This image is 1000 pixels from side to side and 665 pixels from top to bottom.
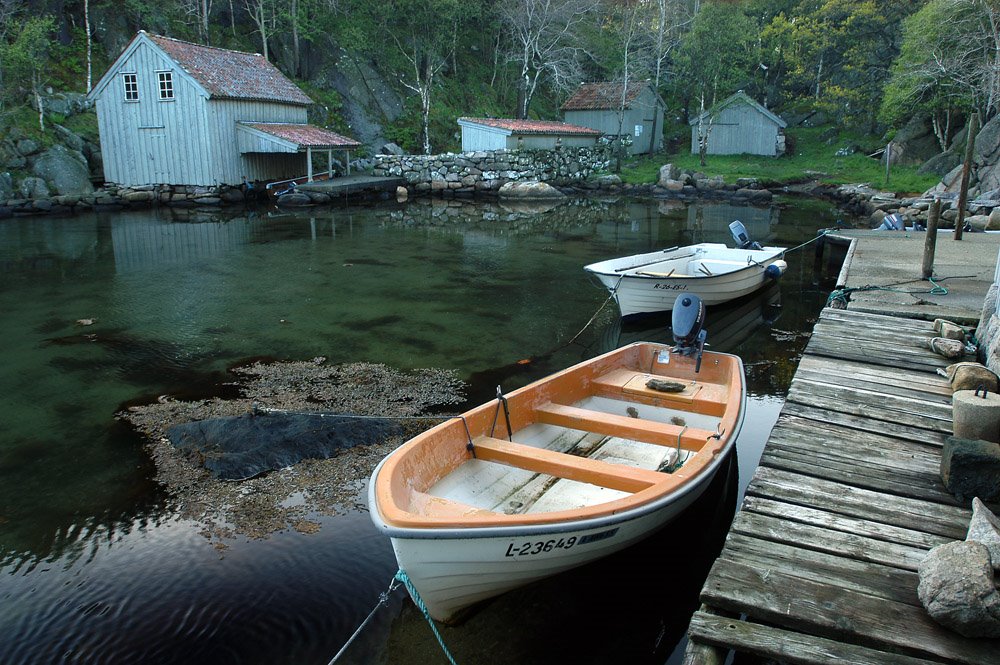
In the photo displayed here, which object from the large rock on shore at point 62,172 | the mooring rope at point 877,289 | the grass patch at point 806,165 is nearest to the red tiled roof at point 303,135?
the large rock on shore at point 62,172

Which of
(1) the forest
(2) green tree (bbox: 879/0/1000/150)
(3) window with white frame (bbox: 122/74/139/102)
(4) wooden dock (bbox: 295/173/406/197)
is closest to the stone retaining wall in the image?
(4) wooden dock (bbox: 295/173/406/197)

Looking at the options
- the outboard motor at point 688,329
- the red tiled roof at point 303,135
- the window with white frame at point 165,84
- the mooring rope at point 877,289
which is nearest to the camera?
the outboard motor at point 688,329

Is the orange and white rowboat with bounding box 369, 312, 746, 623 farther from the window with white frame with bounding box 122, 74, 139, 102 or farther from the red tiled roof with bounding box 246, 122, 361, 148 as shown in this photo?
the window with white frame with bounding box 122, 74, 139, 102

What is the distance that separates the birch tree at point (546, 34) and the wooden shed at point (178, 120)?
16586 millimetres

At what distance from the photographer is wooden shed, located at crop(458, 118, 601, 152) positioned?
116 ft

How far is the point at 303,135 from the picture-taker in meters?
29.7

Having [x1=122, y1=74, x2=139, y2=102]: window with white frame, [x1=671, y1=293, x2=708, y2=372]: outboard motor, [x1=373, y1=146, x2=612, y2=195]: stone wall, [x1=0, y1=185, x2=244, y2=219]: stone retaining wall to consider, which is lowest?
[x1=671, y1=293, x2=708, y2=372]: outboard motor

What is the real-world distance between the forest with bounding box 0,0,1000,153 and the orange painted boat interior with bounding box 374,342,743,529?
82.4ft

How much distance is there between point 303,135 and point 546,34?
18.9 meters

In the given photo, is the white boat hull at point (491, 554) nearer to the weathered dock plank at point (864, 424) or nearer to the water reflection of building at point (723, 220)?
the weathered dock plank at point (864, 424)

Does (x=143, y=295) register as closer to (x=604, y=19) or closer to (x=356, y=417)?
(x=356, y=417)

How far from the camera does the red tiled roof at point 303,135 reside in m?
28.4

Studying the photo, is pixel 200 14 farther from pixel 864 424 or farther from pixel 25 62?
pixel 864 424

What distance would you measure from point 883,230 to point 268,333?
1531 cm
